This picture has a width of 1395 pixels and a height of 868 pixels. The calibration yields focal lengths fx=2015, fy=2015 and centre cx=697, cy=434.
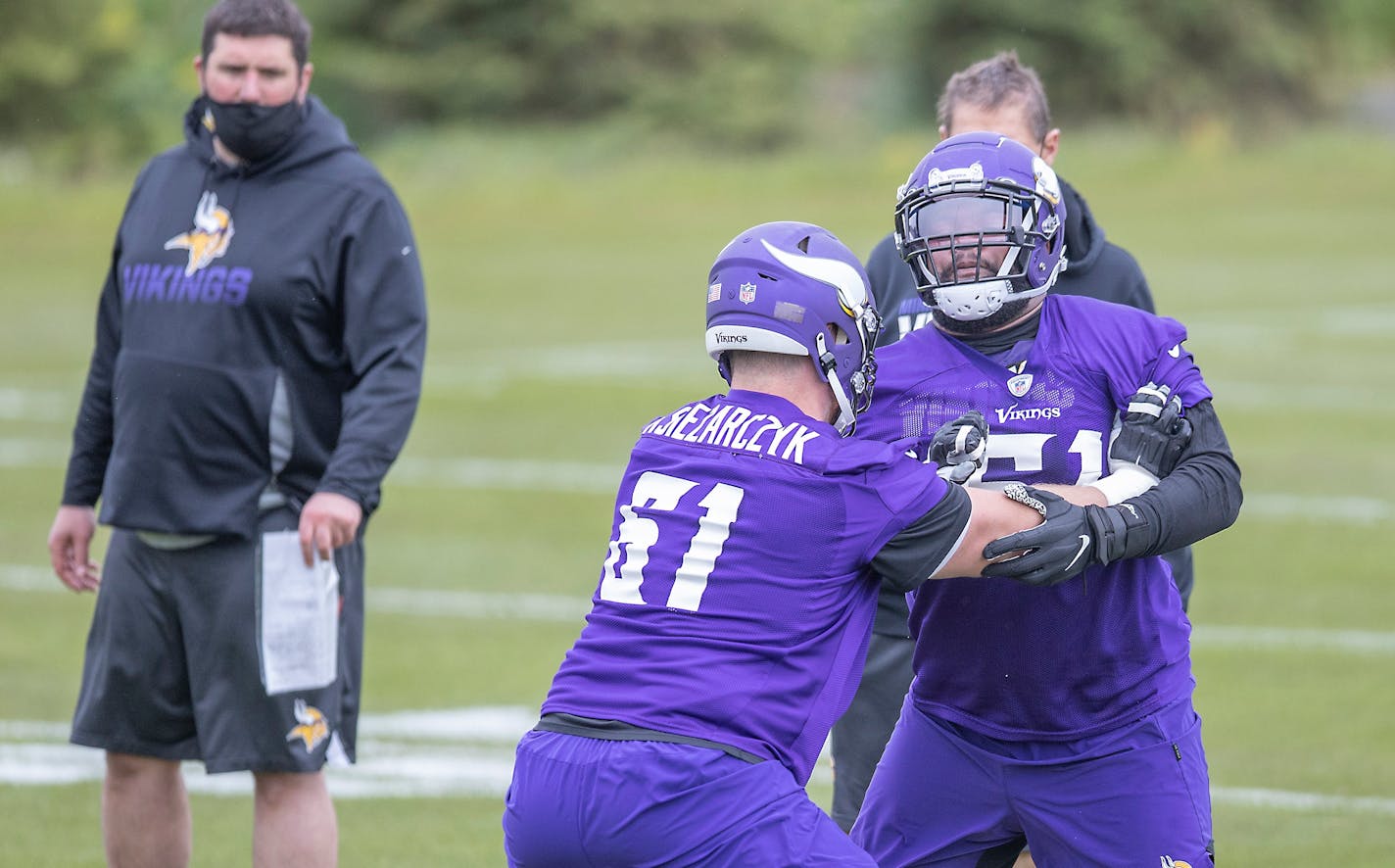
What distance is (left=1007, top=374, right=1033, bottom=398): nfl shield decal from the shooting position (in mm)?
4898

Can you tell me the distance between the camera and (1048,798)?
4.90 metres

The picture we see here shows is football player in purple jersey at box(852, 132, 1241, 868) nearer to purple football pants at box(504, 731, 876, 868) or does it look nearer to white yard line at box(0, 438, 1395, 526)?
purple football pants at box(504, 731, 876, 868)

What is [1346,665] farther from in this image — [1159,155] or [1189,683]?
[1159,155]

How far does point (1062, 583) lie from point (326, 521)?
2.27m

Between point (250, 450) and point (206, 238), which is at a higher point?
point (206, 238)

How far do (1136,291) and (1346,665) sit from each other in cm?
510

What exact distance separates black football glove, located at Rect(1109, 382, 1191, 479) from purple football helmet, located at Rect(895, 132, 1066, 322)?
0.41m

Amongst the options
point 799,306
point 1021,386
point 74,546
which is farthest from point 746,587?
point 74,546

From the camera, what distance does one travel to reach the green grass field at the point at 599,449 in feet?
27.3

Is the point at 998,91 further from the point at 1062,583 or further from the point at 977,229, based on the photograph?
the point at 1062,583

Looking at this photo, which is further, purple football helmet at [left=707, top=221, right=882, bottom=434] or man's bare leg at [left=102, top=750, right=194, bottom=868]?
man's bare leg at [left=102, top=750, right=194, bottom=868]

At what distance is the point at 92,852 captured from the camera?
7.45m

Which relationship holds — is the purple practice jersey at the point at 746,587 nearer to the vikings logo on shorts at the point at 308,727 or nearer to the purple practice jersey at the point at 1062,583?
the purple practice jersey at the point at 1062,583

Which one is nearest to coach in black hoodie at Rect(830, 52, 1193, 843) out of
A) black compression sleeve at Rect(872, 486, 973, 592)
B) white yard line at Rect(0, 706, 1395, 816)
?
black compression sleeve at Rect(872, 486, 973, 592)
